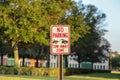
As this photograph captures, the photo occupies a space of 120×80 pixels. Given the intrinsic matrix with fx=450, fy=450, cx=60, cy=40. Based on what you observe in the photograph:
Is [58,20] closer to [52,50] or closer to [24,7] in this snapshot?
[24,7]

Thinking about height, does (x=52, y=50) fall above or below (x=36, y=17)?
below

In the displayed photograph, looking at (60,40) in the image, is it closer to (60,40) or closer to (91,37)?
(60,40)

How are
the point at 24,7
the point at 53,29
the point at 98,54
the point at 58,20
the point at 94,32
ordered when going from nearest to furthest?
the point at 53,29, the point at 24,7, the point at 58,20, the point at 94,32, the point at 98,54

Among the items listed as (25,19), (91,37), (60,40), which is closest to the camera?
(60,40)

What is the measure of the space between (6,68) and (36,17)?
7313 millimetres

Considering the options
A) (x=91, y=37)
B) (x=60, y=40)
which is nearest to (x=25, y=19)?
(x=91, y=37)

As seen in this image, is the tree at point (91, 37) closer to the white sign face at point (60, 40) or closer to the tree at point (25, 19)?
the tree at point (25, 19)

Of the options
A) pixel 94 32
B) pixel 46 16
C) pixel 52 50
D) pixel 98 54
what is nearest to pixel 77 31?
pixel 46 16

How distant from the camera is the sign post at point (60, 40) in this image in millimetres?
13836

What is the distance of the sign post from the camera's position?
13836 millimetres

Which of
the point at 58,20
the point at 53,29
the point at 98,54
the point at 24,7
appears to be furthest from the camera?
the point at 98,54

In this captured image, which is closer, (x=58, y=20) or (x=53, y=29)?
(x=53, y=29)

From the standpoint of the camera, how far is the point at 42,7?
56781 mm

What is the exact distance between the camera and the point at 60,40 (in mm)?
13969
